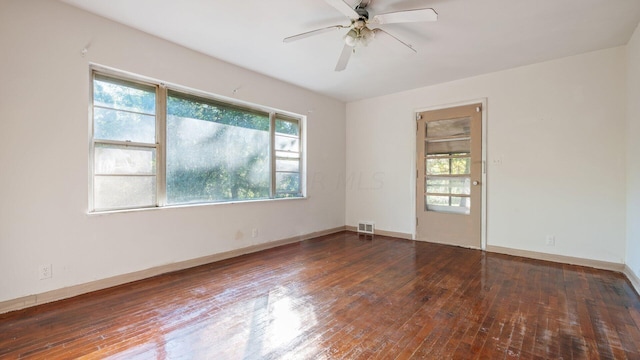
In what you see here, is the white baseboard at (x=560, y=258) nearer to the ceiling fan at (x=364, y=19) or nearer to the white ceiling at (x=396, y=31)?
the white ceiling at (x=396, y=31)

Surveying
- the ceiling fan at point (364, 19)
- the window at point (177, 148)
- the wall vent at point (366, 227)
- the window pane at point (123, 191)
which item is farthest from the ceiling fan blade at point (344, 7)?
the wall vent at point (366, 227)

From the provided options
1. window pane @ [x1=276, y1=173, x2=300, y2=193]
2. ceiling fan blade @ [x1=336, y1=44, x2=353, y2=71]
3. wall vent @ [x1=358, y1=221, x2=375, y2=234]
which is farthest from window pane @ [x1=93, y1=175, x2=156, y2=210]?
wall vent @ [x1=358, y1=221, x2=375, y2=234]

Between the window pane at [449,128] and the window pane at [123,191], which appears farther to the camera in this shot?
the window pane at [449,128]

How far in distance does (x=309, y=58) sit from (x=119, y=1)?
81.7 inches

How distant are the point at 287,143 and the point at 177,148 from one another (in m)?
1.92

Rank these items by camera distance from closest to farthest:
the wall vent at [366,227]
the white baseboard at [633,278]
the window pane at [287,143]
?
the white baseboard at [633,278] < the window pane at [287,143] < the wall vent at [366,227]

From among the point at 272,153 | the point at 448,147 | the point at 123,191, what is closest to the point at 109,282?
the point at 123,191

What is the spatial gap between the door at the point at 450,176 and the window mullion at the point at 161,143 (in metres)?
4.04

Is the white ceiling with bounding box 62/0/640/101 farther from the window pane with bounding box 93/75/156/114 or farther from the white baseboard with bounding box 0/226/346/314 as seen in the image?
the white baseboard with bounding box 0/226/346/314

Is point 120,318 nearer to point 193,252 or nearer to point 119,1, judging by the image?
point 193,252

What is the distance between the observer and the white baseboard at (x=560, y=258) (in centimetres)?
345

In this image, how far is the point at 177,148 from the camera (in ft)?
11.5

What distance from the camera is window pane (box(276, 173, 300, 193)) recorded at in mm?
4832

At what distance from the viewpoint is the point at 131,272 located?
3023mm
